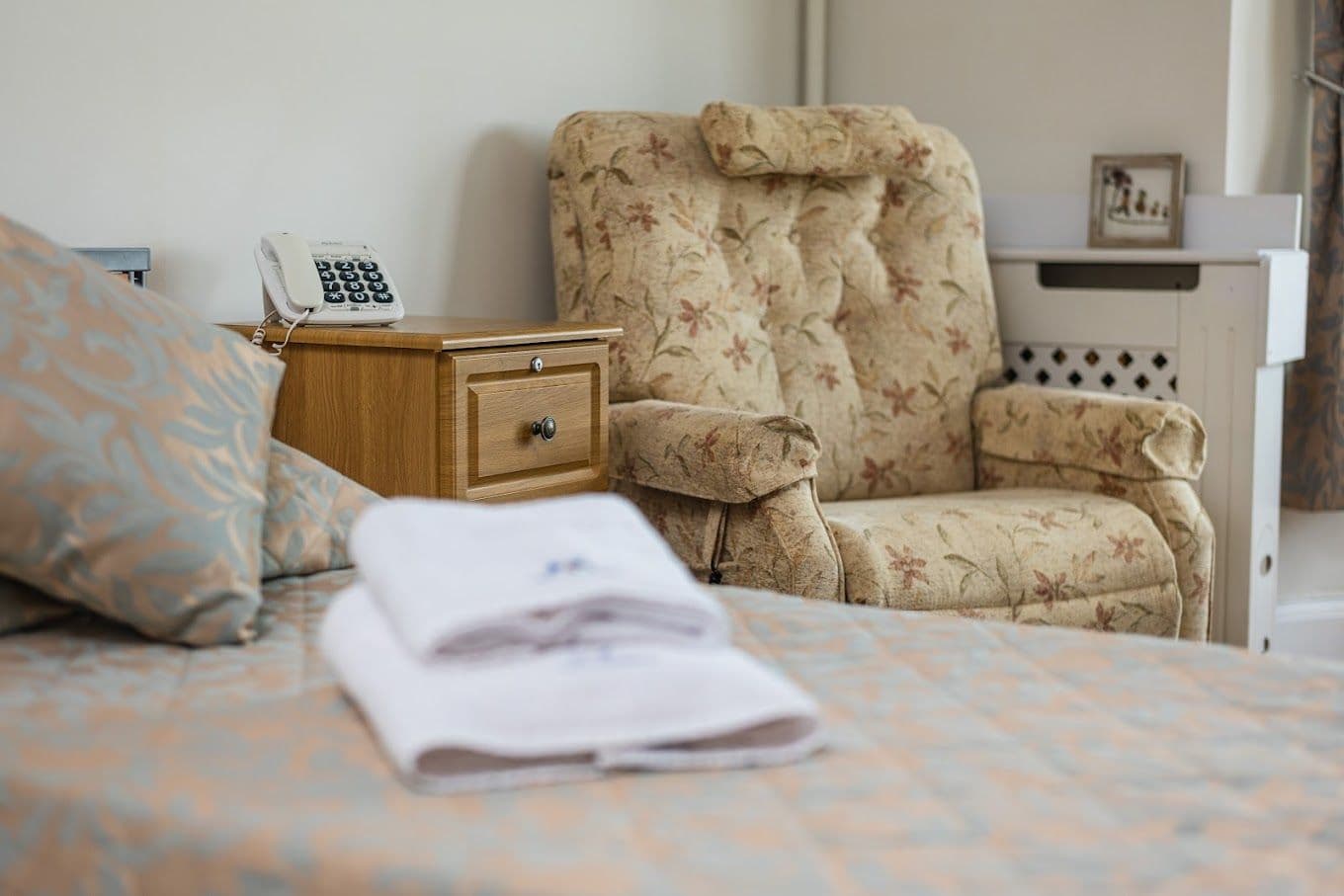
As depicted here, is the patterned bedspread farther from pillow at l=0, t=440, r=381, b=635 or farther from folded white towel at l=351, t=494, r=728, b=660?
pillow at l=0, t=440, r=381, b=635

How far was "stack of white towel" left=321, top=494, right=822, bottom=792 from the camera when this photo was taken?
966mm

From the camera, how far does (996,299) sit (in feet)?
11.1

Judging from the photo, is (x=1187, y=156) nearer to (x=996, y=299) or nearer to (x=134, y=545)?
(x=996, y=299)

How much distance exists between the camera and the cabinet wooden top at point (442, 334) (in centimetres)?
205

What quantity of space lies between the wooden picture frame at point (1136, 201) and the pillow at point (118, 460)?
8.06ft

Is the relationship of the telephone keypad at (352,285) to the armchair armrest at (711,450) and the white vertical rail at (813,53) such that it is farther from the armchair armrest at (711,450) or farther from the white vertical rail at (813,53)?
the white vertical rail at (813,53)

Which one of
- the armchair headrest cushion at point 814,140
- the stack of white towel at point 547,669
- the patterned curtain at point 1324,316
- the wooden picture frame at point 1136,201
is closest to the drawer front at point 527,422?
the armchair headrest cushion at point 814,140

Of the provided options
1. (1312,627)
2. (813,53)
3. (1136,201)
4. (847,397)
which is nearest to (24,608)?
(847,397)

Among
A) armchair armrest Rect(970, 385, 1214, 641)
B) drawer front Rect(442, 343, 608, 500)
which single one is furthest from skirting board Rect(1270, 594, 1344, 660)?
drawer front Rect(442, 343, 608, 500)

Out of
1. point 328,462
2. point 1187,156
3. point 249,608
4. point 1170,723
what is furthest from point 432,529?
point 1187,156

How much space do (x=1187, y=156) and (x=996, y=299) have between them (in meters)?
0.53

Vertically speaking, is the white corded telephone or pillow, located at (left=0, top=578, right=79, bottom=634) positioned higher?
the white corded telephone

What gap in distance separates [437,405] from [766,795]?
1.20 metres

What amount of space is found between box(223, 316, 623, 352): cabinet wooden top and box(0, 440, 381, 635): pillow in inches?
17.1
